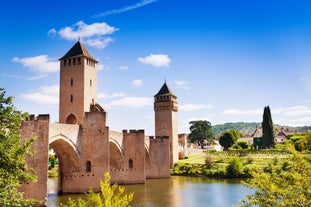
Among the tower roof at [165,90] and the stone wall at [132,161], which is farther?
the tower roof at [165,90]

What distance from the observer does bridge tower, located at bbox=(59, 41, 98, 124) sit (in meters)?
34.2

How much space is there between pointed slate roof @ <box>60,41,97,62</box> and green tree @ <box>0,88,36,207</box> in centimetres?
2319

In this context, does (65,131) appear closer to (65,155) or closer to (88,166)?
(65,155)

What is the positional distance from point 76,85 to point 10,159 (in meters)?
24.1

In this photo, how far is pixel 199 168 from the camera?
45594 millimetres

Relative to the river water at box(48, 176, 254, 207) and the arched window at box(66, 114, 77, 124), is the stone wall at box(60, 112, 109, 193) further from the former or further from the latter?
the arched window at box(66, 114, 77, 124)

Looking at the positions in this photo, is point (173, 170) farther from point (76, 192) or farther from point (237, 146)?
point (237, 146)

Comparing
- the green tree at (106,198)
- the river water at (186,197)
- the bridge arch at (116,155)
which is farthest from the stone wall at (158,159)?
the green tree at (106,198)

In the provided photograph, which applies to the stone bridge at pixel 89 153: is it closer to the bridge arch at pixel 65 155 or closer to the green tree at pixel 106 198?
the bridge arch at pixel 65 155

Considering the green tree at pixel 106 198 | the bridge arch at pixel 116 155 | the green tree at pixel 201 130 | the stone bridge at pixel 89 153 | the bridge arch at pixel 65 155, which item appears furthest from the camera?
the green tree at pixel 201 130

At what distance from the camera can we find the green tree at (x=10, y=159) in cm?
1053

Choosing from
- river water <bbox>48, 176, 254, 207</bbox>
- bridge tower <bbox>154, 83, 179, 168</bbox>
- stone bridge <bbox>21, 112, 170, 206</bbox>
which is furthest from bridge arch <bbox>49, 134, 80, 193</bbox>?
bridge tower <bbox>154, 83, 179, 168</bbox>

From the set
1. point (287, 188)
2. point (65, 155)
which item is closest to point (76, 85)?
point (65, 155)

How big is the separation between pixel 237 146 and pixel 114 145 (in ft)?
136
